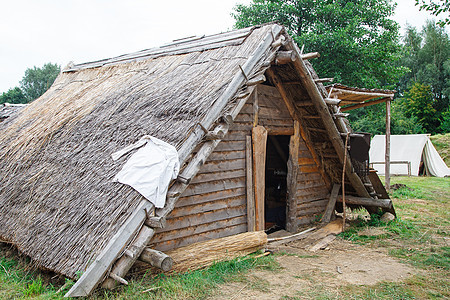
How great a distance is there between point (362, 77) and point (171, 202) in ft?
56.1

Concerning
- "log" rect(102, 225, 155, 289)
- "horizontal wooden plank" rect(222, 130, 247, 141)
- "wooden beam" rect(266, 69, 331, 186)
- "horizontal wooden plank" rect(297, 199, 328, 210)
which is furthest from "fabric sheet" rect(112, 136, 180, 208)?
"horizontal wooden plank" rect(297, 199, 328, 210)

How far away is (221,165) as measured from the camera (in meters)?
6.17

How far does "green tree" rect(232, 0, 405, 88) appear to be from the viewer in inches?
737

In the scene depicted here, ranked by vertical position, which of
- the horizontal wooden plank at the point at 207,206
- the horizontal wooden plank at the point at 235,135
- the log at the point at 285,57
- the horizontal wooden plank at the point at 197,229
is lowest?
the horizontal wooden plank at the point at 197,229

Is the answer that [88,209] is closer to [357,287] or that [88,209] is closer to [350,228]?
[357,287]

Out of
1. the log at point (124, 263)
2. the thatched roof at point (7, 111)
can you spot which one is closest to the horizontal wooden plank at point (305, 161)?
the log at point (124, 263)

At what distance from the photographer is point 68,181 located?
5293 mm

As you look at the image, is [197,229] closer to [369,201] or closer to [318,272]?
[318,272]

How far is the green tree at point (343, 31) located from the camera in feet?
61.4

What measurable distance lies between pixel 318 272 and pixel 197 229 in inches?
76.1

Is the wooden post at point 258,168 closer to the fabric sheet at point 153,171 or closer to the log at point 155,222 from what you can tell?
the fabric sheet at point 153,171

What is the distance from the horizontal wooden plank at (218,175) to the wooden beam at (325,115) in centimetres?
196

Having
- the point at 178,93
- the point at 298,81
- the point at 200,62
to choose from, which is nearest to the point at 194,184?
the point at 178,93

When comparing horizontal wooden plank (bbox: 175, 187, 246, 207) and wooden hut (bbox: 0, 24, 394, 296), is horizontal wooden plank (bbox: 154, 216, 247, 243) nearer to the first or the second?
wooden hut (bbox: 0, 24, 394, 296)
